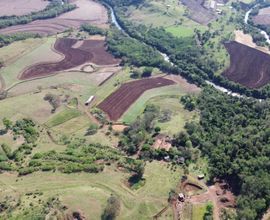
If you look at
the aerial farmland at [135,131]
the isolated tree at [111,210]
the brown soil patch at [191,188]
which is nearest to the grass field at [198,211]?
the aerial farmland at [135,131]

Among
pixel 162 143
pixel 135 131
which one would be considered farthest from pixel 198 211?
pixel 135 131

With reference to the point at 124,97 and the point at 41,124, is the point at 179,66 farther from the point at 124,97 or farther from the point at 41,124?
the point at 41,124

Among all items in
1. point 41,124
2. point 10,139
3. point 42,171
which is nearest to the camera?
point 42,171

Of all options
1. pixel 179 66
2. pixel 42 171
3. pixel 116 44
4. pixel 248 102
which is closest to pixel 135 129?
pixel 42 171

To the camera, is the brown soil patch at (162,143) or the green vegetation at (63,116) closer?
the brown soil patch at (162,143)

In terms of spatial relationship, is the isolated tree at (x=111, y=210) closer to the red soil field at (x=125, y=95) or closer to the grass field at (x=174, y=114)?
the grass field at (x=174, y=114)

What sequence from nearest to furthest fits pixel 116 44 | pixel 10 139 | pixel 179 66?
pixel 10 139
pixel 179 66
pixel 116 44

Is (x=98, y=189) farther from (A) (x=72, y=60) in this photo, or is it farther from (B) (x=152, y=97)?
(A) (x=72, y=60)
